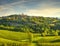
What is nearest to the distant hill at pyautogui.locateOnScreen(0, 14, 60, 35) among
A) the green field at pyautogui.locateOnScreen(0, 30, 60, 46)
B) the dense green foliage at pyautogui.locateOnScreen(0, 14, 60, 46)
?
→ the dense green foliage at pyautogui.locateOnScreen(0, 14, 60, 46)

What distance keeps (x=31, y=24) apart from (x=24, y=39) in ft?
10.9

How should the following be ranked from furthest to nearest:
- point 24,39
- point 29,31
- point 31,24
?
point 31,24
point 29,31
point 24,39

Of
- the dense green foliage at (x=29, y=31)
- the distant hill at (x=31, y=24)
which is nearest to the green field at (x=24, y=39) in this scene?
the dense green foliage at (x=29, y=31)

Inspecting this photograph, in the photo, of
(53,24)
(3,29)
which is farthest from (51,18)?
(3,29)

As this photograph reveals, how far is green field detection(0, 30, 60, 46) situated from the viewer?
19109 mm

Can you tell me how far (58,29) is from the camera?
21641 mm

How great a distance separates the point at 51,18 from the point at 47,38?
3596 millimetres

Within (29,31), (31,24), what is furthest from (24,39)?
(31,24)

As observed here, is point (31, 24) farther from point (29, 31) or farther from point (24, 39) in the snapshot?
point (24, 39)

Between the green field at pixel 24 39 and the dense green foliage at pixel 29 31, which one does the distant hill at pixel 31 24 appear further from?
the green field at pixel 24 39

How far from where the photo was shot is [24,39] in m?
20.2

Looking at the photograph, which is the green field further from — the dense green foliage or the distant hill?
the distant hill

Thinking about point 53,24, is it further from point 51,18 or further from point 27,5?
point 27,5

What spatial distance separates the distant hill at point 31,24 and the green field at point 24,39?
696 millimetres
